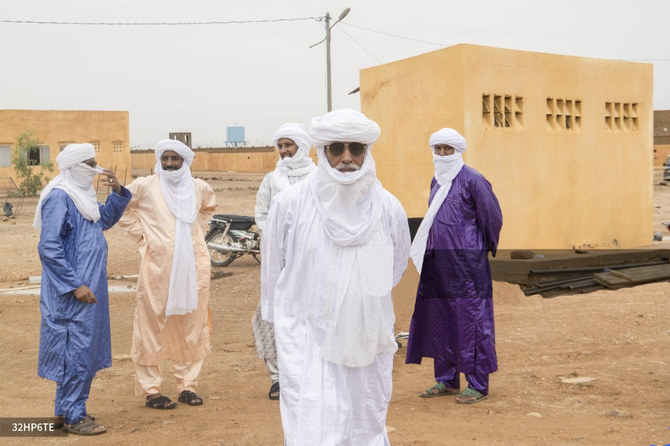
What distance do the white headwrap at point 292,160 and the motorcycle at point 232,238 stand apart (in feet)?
22.0

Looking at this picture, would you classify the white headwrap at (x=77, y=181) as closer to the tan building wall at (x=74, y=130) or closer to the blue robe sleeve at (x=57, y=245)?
the blue robe sleeve at (x=57, y=245)

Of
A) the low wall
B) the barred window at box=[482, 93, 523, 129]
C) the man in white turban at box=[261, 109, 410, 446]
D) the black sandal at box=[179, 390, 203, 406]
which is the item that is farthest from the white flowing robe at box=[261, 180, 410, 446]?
the low wall

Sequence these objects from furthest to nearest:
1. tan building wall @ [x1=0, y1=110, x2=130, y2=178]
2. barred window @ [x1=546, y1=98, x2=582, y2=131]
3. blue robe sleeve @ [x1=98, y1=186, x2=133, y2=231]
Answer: tan building wall @ [x1=0, y1=110, x2=130, y2=178] < barred window @ [x1=546, y1=98, x2=582, y2=131] < blue robe sleeve @ [x1=98, y1=186, x2=133, y2=231]

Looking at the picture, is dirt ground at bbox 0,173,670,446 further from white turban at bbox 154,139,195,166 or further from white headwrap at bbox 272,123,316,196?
white turban at bbox 154,139,195,166

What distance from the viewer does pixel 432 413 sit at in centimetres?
542

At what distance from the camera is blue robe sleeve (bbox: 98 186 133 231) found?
17.5ft

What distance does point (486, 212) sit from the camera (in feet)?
18.6

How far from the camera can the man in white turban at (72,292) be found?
15.8 ft

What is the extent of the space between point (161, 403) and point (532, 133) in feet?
28.0

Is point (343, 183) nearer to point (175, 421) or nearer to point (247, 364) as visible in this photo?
point (175, 421)

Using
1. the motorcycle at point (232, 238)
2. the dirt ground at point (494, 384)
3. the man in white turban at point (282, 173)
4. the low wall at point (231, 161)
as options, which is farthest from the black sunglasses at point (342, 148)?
the low wall at point (231, 161)

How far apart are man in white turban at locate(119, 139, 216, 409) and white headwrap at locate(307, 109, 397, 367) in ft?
7.62

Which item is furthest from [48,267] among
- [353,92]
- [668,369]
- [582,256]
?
[353,92]

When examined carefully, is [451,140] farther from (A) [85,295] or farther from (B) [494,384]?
(A) [85,295]
